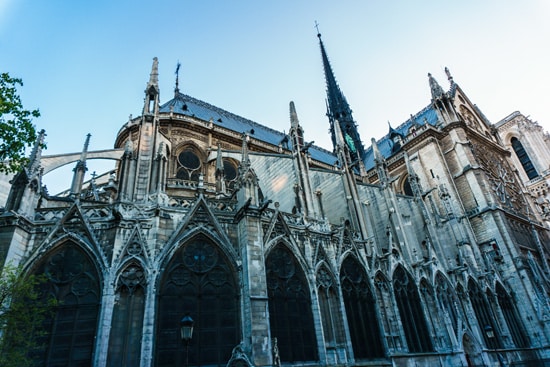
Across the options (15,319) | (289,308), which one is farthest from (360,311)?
(15,319)

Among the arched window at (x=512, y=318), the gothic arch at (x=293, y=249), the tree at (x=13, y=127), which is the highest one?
the tree at (x=13, y=127)

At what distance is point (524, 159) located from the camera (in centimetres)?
3975

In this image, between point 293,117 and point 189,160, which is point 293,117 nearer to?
point 293,117

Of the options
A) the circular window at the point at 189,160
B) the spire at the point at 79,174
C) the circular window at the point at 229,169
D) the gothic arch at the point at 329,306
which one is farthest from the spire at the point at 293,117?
the spire at the point at 79,174

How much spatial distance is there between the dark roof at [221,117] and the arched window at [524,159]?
899 inches

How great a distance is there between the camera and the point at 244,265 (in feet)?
37.1

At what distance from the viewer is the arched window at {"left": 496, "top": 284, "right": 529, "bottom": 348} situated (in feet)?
64.3

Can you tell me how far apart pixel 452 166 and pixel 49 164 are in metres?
27.1

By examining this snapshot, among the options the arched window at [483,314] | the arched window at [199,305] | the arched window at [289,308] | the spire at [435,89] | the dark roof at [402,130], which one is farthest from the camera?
the dark roof at [402,130]

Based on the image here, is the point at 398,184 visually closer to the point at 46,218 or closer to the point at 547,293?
the point at 547,293

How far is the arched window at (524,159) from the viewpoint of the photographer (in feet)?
127

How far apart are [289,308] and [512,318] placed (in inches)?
636

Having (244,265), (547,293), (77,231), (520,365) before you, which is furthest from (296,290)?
(547,293)

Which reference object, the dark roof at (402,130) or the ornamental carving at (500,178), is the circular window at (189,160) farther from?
the ornamental carving at (500,178)
